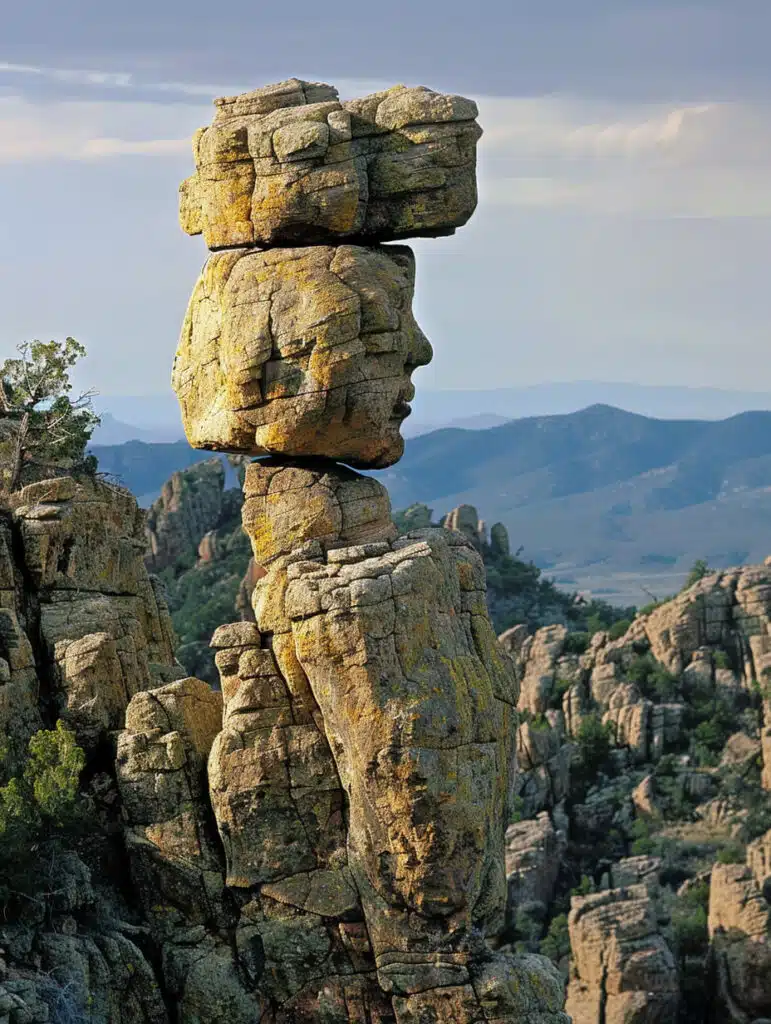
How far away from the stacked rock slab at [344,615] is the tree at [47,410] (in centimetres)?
620

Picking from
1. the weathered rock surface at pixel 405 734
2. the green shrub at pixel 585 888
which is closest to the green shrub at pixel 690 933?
the green shrub at pixel 585 888

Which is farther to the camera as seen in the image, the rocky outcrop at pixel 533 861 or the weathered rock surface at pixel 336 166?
the rocky outcrop at pixel 533 861

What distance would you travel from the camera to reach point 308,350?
32.5 metres

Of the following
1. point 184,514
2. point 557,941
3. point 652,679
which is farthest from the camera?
point 184,514

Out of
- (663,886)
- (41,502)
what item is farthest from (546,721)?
(41,502)

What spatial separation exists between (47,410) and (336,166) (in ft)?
36.9

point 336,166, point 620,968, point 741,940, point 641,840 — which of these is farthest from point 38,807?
point 641,840

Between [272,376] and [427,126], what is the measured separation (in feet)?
17.9

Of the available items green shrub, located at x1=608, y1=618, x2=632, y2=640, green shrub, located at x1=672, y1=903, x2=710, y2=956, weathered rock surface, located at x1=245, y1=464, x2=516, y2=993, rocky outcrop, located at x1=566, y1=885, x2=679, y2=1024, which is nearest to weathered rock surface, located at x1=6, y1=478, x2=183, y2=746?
weathered rock surface, located at x1=245, y1=464, x2=516, y2=993

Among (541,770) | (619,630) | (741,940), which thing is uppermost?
(619,630)

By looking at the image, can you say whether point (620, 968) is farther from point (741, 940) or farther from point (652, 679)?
point (652, 679)

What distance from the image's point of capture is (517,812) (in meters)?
95.2

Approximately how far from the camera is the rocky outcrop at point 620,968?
6781 cm

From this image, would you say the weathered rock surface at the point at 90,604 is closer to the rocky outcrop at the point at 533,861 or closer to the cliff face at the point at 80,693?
the cliff face at the point at 80,693
